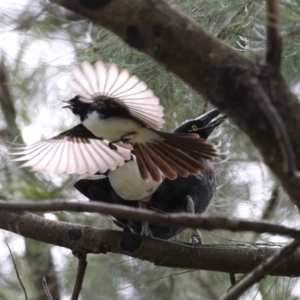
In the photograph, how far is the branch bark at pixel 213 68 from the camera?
27.3 inches

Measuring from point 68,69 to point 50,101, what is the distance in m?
0.40

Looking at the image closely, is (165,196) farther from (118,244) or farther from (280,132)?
(280,132)

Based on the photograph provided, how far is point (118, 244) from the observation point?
1365mm

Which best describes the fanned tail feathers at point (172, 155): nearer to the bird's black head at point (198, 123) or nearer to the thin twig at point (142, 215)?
the bird's black head at point (198, 123)

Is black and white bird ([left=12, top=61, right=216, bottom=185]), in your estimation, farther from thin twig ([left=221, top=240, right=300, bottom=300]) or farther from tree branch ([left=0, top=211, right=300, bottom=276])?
thin twig ([left=221, top=240, right=300, bottom=300])

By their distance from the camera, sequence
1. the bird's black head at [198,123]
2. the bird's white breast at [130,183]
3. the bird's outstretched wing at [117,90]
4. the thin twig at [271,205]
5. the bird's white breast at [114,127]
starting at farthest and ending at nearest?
1. the thin twig at [271,205]
2. the bird's black head at [198,123]
3. the bird's white breast at [130,183]
4. the bird's white breast at [114,127]
5. the bird's outstretched wing at [117,90]

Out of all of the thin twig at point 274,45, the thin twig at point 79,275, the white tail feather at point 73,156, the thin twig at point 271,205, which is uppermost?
the thin twig at point 271,205

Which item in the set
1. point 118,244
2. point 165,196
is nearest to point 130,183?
point 165,196

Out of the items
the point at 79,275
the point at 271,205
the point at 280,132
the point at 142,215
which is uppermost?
the point at 271,205

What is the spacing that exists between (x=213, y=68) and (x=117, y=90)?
0.50 meters

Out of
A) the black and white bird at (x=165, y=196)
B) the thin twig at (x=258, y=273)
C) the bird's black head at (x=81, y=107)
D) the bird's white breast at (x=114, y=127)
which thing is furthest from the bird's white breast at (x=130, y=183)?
the thin twig at (x=258, y=273)

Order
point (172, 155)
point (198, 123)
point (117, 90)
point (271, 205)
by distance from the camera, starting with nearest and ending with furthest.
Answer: point (117, 90) → point (172, 155) → point (198, 123) → point (271, 205)

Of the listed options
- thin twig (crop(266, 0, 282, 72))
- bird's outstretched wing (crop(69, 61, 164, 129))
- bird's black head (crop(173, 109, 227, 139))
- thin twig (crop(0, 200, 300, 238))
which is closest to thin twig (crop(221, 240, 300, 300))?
thin twig (crop(0, 200, 300, 238))

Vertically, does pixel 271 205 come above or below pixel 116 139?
above
